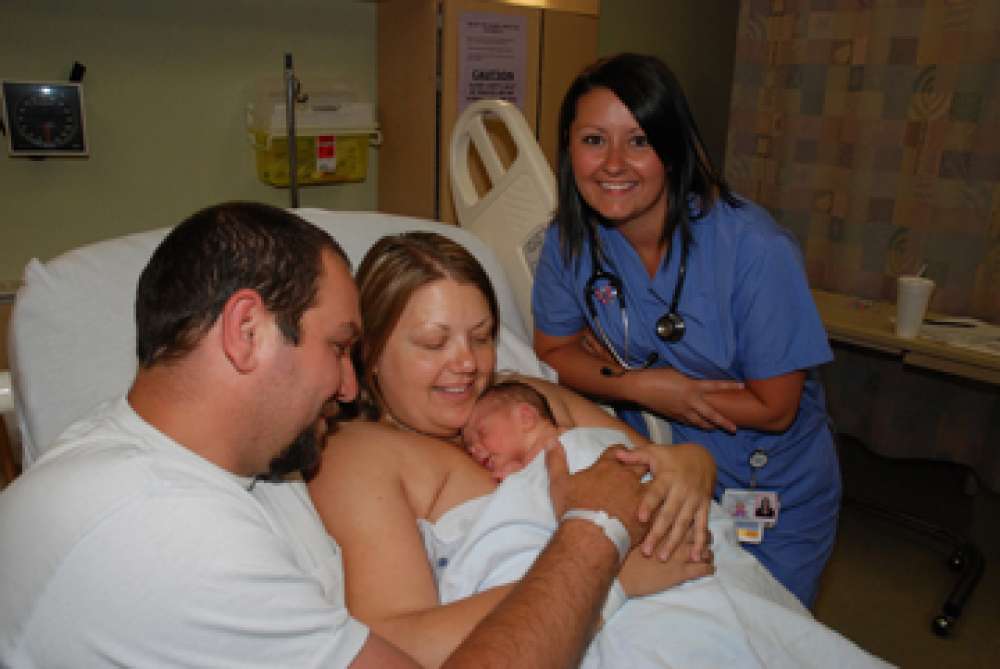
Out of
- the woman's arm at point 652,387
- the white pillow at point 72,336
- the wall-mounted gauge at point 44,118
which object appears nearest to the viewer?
the white pillow at point 72,336

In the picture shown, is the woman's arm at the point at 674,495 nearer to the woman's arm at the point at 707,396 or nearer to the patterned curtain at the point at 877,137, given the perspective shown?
the woman's arm at the point at 707,396

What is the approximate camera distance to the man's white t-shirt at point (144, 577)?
896 millimetres

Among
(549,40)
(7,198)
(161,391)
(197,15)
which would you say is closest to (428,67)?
(549,40)

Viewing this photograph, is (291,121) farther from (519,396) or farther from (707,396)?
(707,396)

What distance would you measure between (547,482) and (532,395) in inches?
11.2

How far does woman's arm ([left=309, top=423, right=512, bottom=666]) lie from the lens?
1.23 m

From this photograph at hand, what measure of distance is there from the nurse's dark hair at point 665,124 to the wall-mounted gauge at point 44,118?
1.81 m

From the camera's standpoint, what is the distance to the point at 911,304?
110 inches

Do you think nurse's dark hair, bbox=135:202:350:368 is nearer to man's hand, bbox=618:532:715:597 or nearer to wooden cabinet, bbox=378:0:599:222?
man's hand, bbox=618:532:715:597

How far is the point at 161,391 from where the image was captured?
106 centimetres

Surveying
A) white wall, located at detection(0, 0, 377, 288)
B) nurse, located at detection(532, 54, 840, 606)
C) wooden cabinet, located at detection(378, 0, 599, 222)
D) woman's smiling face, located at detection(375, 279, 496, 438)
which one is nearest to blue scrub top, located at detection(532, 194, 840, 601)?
nurse, located at detection(532, 54, 840, 606)

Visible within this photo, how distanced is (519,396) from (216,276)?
0.84 m

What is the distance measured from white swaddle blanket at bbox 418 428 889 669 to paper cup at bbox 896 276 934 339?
64.8 inches

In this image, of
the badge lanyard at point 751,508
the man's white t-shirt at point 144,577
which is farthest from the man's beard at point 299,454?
the badge lanyard at point 751,508
